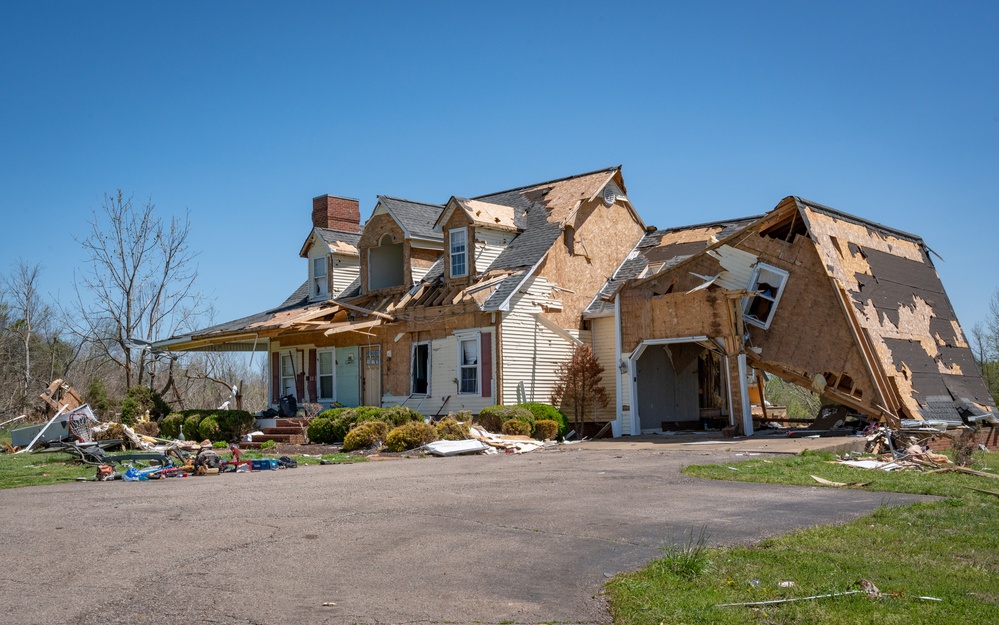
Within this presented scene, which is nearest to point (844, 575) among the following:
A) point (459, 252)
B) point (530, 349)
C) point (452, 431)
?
point (452, 431)

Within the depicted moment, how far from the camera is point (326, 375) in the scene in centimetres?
3025

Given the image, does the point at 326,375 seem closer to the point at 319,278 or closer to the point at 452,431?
the point at 319,278

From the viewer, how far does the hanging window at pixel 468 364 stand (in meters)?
25.1

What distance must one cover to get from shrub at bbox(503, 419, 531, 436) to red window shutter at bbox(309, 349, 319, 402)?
10.8 metres

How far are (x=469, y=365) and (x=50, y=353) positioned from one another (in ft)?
103

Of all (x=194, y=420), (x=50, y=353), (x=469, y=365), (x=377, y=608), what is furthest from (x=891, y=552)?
(x=50, y=353)

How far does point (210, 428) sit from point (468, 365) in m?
7.45

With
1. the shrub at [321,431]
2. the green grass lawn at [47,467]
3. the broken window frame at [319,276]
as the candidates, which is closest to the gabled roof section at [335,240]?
the broken window frame at [319,276]

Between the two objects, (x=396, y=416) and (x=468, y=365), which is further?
(x=468, y=365)

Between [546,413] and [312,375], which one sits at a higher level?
[312,375]

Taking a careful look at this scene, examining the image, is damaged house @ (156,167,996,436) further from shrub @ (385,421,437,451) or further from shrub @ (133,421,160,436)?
shrub @ (385,421,437,451)

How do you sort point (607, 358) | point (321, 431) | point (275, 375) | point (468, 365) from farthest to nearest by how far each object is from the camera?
point (275, 375), point (607, 358), point (468, 365), point (321, 431)

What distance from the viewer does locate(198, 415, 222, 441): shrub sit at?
24594mm

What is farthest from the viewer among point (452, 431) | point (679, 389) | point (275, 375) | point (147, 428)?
point (275, 375)
